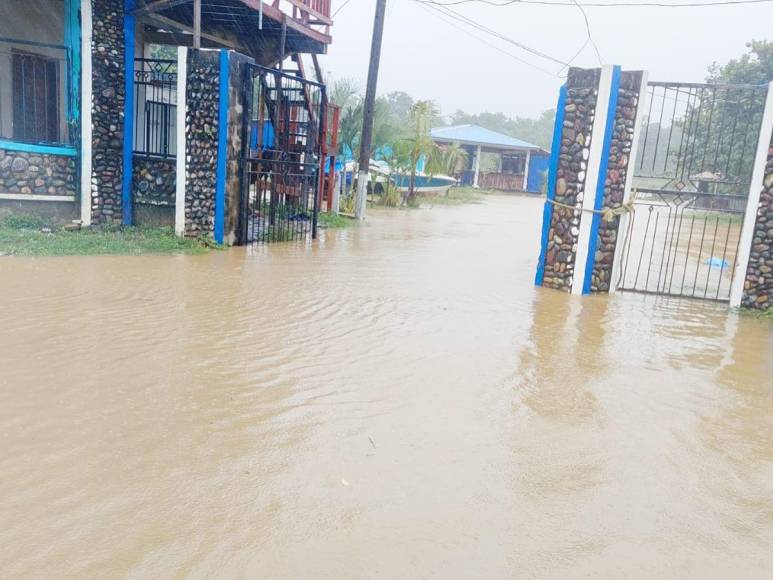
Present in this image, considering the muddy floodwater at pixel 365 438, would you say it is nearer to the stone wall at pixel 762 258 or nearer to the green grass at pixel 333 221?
the stone wall at pixel 762 258

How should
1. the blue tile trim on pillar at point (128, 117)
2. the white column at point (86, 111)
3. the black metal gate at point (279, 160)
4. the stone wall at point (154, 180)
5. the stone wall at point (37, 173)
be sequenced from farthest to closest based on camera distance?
the black metal gate at point (279, 160) < the stone wall at point (154, 180) < the blue tile trim on pillar at point (128, 117) < the white column at point (86, 111) < the stone wall at point (37, 173)

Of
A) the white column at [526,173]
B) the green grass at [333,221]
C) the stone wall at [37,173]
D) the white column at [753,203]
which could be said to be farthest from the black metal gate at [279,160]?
the white column at [526,173]

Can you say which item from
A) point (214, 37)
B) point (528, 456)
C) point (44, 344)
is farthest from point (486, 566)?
point (214, 37)

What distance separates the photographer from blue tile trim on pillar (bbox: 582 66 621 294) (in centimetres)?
854

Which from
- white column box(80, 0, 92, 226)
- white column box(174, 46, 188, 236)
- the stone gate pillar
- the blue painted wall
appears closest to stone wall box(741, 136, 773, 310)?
the stone gate pillar

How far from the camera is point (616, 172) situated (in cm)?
878

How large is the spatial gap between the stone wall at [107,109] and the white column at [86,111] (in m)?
0.06

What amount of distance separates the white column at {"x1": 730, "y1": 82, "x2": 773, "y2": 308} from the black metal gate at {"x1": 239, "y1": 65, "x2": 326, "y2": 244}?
7.01 m

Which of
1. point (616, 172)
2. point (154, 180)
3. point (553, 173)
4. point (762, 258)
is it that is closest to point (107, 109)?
point (154, 180)

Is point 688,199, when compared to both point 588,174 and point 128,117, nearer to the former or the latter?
point 588,174

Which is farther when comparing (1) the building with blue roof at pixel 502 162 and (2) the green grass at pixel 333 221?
(1) the building with blue roof at pixel 502 162

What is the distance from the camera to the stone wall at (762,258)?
8281 mm

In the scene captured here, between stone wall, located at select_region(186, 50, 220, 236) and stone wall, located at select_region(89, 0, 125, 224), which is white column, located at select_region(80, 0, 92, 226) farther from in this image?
stone wall, located at select_region(186, 50, 220, 236)

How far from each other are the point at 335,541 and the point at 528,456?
146 cm
